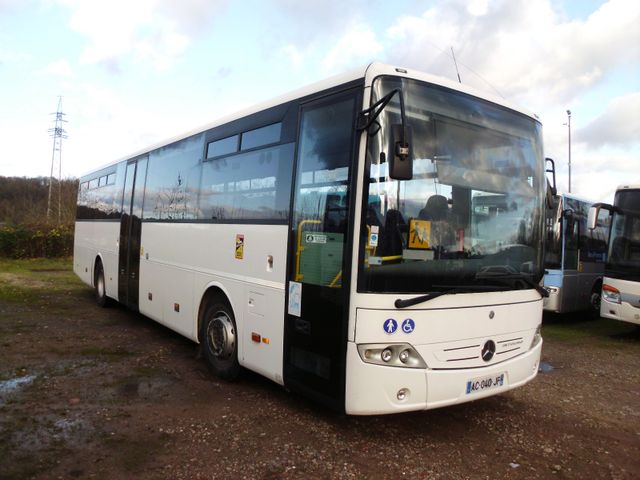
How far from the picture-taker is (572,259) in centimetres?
1203

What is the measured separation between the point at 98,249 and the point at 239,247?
22.5ft

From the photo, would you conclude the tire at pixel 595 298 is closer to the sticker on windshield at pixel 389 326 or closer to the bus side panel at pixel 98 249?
the sticker on windshield at pixel 389 326

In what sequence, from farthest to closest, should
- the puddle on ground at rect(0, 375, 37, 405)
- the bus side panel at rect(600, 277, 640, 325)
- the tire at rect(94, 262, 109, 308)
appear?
the tire at rect(94, 262, 109, 308) < the bus side panel at rect(600, 277, 640, 325) < the puddle on ground at rect(0, 375, 37, 405)

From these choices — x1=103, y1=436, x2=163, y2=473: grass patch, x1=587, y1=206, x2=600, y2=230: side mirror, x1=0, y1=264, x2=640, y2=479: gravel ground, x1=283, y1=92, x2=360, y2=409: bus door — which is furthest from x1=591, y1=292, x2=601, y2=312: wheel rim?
x1=103, y1=436, x2=163, y2=473: grass patch

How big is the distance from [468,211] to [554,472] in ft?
7.25

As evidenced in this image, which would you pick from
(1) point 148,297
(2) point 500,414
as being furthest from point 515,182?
(1) point 148,297

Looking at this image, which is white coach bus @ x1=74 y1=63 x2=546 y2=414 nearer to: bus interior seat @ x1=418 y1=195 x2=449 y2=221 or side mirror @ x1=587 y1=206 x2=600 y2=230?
bus interior seat @ x1=418 y1=195 x2=449 y2=221

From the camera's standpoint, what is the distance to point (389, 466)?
4.13 metres

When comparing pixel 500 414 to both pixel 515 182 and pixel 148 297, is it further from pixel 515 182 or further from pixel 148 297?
pixel 148 297

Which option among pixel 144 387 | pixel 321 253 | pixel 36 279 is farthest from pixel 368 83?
pixel 36 279

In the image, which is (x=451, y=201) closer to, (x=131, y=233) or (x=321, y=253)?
(x=321, y=253)

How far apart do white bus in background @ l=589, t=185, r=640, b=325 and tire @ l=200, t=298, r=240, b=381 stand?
6.78m

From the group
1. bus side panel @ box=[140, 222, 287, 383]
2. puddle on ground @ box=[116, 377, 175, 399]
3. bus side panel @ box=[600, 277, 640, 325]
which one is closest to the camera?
bus side panel @ box=[140, 222, 287, 383]

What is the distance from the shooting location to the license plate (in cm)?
446
